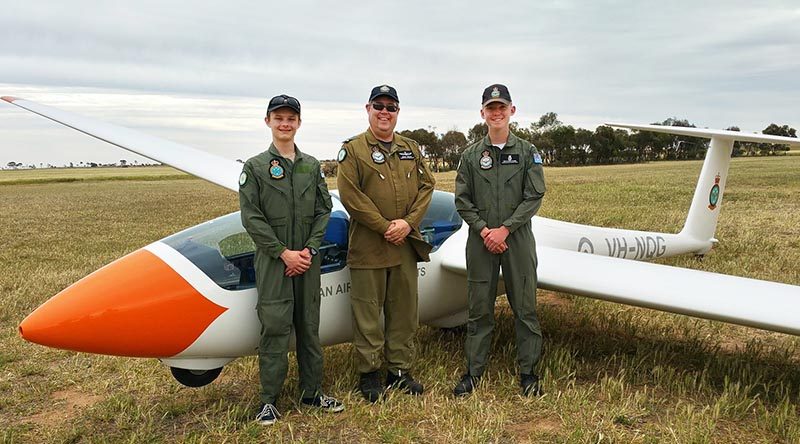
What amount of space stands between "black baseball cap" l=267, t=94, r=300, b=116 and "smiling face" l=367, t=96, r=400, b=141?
0.57 metres

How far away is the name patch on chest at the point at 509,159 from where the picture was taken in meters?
4.46

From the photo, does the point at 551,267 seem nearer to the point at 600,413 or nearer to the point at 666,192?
the point at 600,413

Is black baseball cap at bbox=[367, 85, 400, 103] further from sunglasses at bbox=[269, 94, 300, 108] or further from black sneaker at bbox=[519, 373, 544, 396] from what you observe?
black sneaker at bbox=[519, 373, 544, 396]

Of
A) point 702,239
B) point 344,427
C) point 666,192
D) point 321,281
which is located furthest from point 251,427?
point 666,192

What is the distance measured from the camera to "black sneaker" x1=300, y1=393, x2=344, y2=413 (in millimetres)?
4223

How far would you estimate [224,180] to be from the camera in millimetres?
6234

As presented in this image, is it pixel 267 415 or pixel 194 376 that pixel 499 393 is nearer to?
pixel 267 415

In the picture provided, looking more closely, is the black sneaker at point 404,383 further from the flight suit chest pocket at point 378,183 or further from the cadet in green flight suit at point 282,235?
the flight suit chest pocket at point 378,183

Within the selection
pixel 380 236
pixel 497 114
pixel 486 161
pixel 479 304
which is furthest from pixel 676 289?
pixel 380 236

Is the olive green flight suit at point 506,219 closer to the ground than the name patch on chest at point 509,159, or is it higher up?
closer to the ground

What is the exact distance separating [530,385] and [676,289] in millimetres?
1293

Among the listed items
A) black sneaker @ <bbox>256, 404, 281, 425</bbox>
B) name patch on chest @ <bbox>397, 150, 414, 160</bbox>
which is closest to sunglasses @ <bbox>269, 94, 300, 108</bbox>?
name patch on chest @ <bbox>397, 150, 414, 160</bbox>

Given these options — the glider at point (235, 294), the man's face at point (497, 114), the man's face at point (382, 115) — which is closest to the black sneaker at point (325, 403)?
the glider at point (235, 294)

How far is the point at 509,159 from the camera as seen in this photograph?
176 inches
